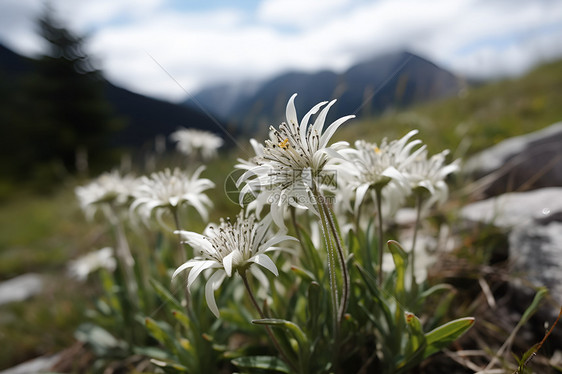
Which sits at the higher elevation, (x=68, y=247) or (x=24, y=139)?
(x=24, y=139)

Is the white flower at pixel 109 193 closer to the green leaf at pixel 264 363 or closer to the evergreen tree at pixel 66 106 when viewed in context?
the green leaf at pixel 264 363

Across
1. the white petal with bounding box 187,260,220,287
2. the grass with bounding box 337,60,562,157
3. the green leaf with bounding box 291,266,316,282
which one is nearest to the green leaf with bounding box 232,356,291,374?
the green leaf with bounding box 291,266,316,282

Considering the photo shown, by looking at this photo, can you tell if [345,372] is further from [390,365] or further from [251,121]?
[251,121]

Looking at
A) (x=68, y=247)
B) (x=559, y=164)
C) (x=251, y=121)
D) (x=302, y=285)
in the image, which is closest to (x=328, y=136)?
(x=302, y=285)

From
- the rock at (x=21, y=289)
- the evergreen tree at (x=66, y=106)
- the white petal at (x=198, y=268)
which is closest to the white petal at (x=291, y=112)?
the white petal at (x=198, y=268)

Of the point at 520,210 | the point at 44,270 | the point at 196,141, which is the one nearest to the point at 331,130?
the point at 520,210
